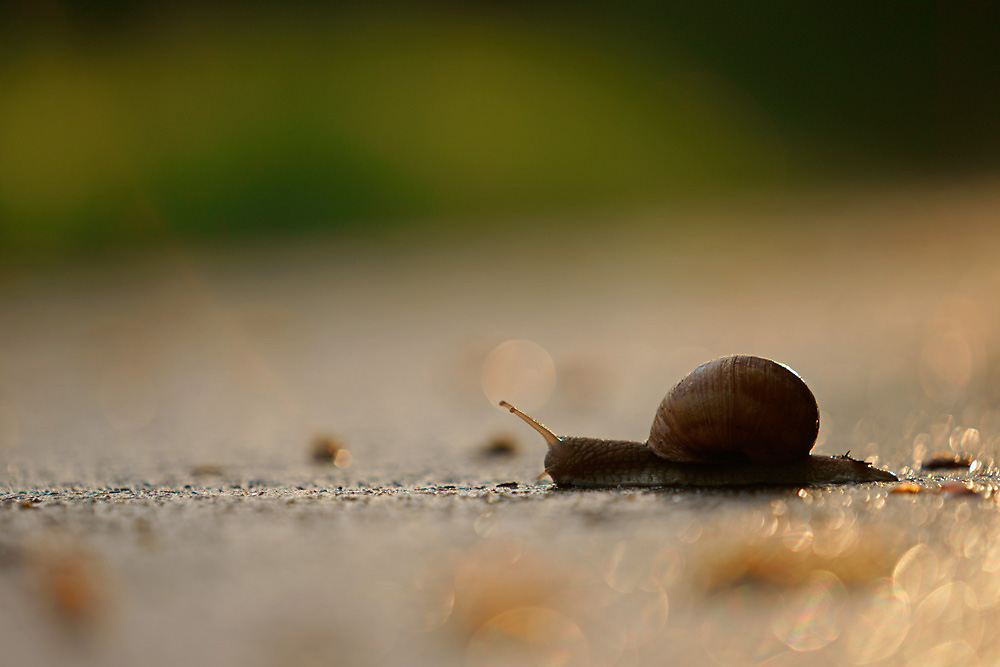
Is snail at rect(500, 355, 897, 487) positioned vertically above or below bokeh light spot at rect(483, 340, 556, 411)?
below

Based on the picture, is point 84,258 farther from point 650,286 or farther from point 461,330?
point 650,286

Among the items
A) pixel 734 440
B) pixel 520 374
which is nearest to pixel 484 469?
pixel 734 440

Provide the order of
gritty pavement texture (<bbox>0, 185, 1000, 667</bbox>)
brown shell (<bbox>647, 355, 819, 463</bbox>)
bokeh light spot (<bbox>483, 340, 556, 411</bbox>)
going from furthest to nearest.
Result: bokeh light spot (<bbox>483, 340, 556, 411</bbox>) < brown shell (<bbox>647, 355, 819, 463</bbox>) < gritty pavement texture (<bbox>0, 185, 1000, 667</bbox>)

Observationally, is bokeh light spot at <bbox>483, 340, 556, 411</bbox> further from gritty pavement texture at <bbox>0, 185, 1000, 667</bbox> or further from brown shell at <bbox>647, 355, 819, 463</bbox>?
brown shell at <bbox>647, 355, 819, 463</bbox>

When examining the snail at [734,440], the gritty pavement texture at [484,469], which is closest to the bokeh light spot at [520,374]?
the gritty pavement texture at [484,469]

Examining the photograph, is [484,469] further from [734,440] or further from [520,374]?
[520,374]

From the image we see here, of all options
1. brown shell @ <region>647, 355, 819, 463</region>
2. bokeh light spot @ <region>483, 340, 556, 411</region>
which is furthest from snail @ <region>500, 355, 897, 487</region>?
bokeh light spot @ <region>483, 340, 556, 411</region>

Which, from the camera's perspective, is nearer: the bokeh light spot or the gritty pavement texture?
the gritty pavement texture
